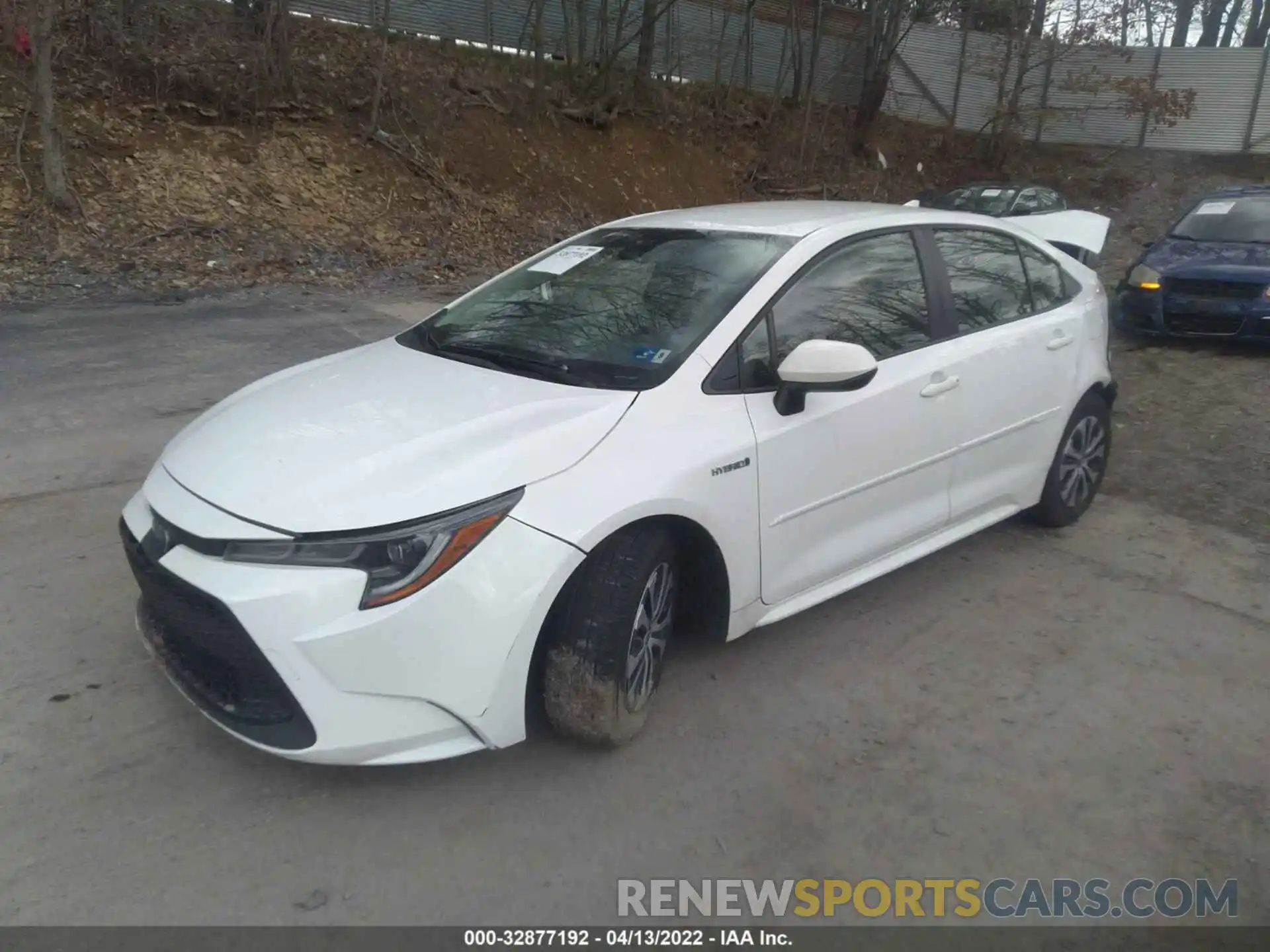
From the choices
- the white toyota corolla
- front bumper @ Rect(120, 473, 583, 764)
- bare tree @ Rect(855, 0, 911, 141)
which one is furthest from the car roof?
bare tree @ Rect(855, 0, 911, 141)

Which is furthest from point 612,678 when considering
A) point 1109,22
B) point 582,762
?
point 1109,22

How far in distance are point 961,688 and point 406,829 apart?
6.45 ft

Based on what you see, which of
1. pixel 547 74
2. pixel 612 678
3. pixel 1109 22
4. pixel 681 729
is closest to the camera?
pixel 612 678

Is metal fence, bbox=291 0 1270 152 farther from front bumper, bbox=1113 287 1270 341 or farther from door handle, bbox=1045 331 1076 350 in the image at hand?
door handle, bbox=1045 331 1076 350

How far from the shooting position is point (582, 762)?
3.20 meters

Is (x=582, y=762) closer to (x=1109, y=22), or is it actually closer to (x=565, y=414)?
(x=565, y=414)

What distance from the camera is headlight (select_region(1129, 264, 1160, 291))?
8883mm

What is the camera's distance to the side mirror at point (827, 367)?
3406 millimetres

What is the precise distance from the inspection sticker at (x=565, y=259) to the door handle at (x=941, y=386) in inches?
55.5

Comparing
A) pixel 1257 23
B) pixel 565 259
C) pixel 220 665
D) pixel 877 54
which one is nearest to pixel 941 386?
pixel 565 259

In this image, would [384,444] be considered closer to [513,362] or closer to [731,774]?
[513,362]

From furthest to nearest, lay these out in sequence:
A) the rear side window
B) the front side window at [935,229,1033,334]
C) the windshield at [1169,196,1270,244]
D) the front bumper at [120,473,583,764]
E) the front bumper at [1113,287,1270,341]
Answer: the windshield at [1169,196,1270,244], the front bumper at [1113,287,1270,341], the rear side window, the front side window at [935,229,1033,334], the front bumper at [120,473,583,764]

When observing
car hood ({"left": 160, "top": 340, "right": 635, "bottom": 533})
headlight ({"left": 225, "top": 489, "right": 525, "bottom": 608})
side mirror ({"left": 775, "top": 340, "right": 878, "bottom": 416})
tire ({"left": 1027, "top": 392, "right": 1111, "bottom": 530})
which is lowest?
tire ({"left": 1027, "top": 392, "right": 1111, "bottom": 530})

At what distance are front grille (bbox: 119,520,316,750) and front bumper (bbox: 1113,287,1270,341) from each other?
26.9 ft
